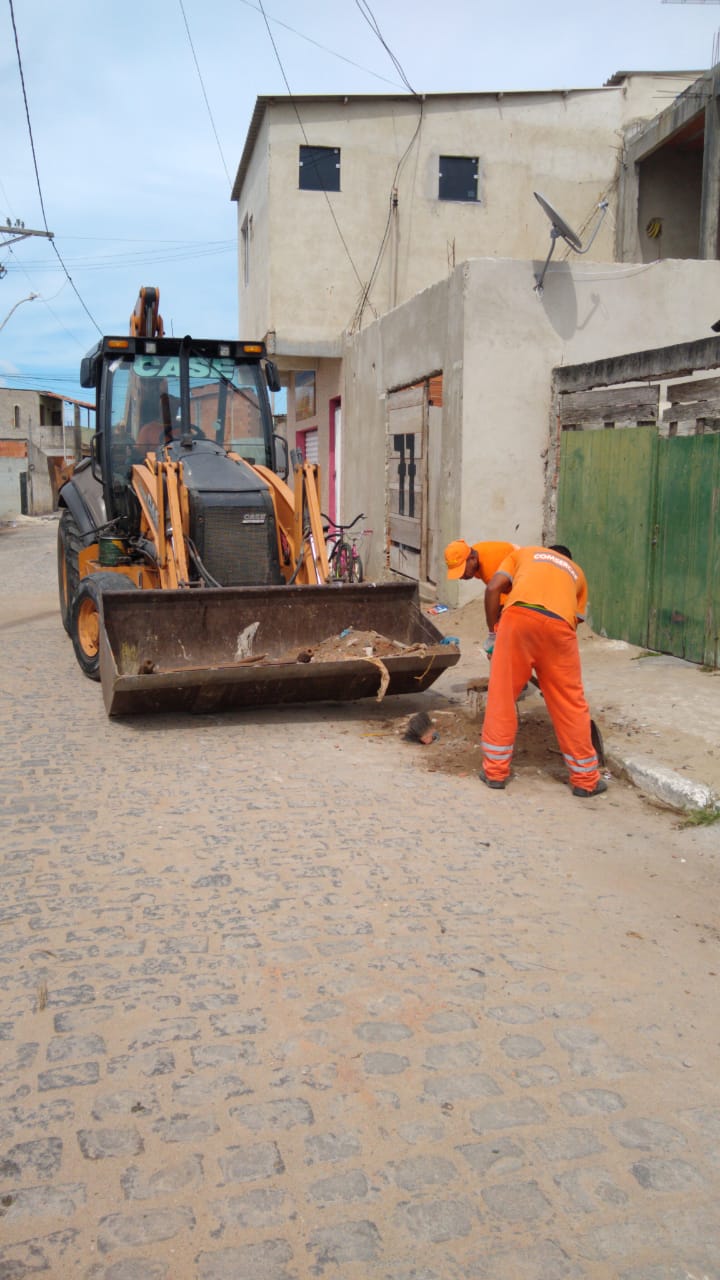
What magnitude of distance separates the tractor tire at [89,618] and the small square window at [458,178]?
12127mm

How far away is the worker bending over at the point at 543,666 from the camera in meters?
5.90

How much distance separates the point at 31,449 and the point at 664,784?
46.8 metres

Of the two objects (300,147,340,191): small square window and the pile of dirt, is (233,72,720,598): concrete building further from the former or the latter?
the pile of dirt

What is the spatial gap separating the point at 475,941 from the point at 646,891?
39.9 inches

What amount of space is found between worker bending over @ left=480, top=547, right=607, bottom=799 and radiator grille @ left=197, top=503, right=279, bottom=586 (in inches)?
117

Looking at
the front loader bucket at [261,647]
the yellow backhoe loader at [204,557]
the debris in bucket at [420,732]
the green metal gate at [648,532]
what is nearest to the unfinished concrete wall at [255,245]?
the yellow backhoe loader at [204,557]

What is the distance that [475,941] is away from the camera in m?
4.00

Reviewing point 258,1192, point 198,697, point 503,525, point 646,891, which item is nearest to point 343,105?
point 503,525

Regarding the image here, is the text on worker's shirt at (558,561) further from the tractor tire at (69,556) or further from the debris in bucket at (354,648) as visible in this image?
the tractor tire at (69,556)

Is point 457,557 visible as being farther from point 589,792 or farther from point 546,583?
point 589,792

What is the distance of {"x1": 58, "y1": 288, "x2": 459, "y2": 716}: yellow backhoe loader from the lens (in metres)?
7.27

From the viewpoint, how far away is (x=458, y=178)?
18.1 meters

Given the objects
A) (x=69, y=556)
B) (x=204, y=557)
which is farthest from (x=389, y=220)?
(x=204, y=557)

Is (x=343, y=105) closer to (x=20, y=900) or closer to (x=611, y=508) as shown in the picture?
(x=611, y=508)
